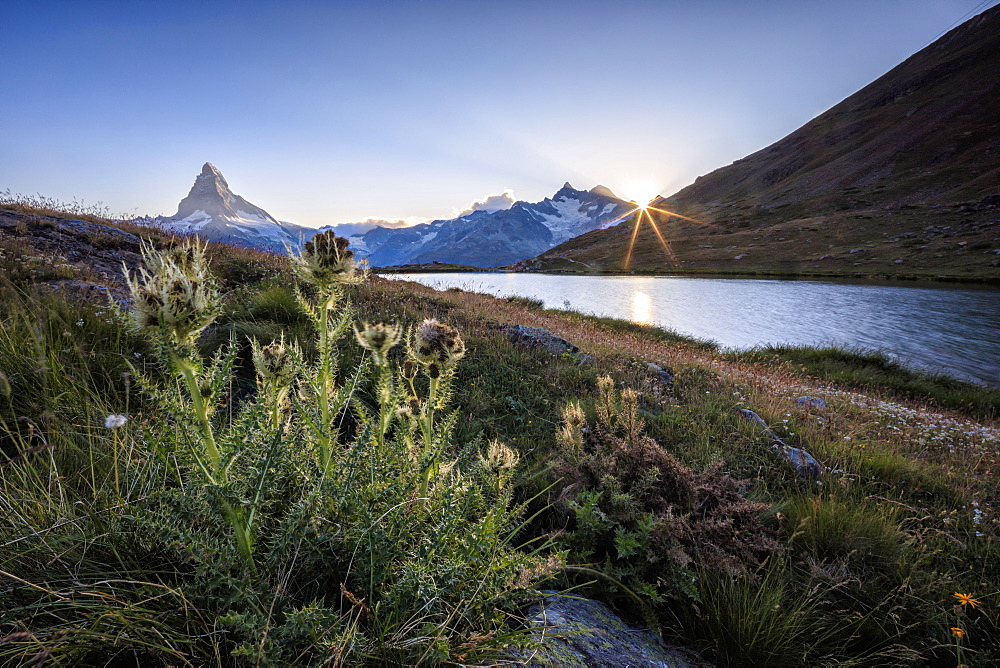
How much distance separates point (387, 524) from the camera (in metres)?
1.73

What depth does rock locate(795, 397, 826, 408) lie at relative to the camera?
7995 mm

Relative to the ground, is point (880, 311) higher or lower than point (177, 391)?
lower

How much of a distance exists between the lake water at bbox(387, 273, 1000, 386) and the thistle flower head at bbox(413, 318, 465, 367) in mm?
19703

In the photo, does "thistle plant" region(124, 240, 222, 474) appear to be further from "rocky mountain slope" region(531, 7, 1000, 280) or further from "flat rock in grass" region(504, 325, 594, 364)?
"rocky mountain slope" region(531, 7, 1000, 280)

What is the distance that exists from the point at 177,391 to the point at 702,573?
10.3ft

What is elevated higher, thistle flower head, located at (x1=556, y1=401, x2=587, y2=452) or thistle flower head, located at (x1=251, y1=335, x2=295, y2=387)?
thistle flower head, located at (x1=251, y1=335, x2=295, y2=387)

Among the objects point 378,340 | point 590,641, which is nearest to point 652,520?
point 590,641

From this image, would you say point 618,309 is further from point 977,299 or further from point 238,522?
point 238,522

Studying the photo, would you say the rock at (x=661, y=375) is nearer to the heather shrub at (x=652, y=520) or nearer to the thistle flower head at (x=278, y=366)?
the heather shrub at (x=652, y=520)

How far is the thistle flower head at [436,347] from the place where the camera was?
7.40 ft

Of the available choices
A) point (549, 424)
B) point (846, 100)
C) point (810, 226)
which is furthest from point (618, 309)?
point (846, 100)

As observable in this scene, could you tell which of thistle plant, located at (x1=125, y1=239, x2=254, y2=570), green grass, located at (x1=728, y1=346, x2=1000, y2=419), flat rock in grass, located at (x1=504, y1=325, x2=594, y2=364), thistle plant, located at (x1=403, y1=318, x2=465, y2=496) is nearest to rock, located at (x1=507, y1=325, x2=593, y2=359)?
flat rock in grass, located at (x1=504, y1=325, x2=594, y2=364)

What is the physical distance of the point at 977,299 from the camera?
1143 inches

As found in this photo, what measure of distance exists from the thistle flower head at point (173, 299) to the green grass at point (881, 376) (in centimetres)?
1716
